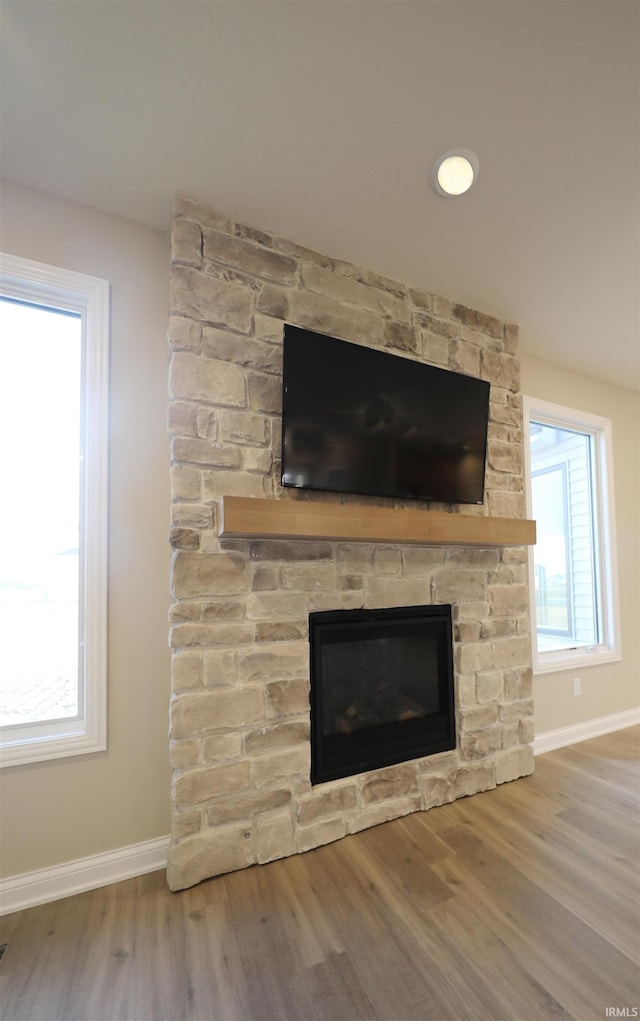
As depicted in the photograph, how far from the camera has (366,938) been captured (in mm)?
1469

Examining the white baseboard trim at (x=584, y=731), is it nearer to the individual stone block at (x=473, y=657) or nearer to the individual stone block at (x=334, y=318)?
the individual stone block at (x=473, y=657)

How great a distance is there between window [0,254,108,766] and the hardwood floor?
1.98 feet

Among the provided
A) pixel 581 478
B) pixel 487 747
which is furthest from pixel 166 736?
pixel 581 478

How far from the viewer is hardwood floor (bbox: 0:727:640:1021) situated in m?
1.25

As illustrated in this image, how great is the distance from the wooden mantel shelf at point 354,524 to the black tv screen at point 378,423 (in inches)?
7.4

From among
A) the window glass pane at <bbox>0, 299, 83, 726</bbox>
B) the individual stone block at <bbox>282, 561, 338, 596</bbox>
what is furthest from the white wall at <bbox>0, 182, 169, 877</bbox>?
the individual stone block at <bbox>282, 561, 338, 596</bbox>

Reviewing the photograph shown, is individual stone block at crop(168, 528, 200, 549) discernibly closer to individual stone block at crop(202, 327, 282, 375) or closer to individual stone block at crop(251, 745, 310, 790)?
individual stone block at crop(202, 327, 282, 375)

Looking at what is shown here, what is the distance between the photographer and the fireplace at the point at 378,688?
2066 millimetres

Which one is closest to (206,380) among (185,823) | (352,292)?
(352,292)

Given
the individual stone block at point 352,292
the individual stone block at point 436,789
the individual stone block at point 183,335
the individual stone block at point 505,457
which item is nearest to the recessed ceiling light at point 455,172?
the individual stone block at point 352,292

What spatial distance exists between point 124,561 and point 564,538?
10.7 feet

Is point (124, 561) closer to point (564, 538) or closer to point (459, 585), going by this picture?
point (459, 585)

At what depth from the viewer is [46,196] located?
6.04 ft

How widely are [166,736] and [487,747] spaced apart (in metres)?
1.70
